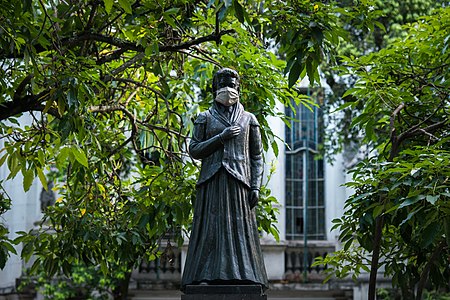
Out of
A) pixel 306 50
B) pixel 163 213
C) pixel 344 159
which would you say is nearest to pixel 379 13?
pixel 306 50

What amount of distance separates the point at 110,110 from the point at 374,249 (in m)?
3.94

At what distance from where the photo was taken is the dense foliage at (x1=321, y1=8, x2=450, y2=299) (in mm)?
10750

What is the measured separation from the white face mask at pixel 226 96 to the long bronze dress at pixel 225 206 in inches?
3.9

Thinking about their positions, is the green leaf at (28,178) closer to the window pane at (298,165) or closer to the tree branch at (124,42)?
the tree branch at (124,42)

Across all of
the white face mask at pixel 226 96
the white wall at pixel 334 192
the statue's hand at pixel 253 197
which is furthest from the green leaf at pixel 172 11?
the white wall at pixel 334 192

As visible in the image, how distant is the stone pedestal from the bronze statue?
7cm

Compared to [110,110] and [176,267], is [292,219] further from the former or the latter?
[110,110]

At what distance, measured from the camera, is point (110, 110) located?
13.2 m

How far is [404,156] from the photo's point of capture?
500 inches

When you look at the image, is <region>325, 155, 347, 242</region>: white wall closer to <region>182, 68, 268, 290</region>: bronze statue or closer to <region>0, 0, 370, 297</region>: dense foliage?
<region>0, 0, 370, 297</region>: dense foliage

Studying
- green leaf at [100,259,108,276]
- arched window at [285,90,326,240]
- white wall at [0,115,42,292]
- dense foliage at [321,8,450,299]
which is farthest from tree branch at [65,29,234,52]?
white wall at [0,115,42,292]

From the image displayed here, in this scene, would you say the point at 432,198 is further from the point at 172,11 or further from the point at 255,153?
the point at 172,11

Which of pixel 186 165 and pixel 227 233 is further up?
pixel 186 165

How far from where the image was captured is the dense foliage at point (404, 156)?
1075cm
